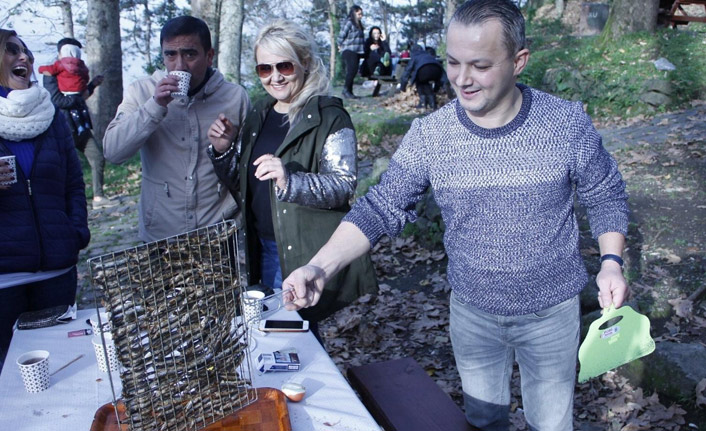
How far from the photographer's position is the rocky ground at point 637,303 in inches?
141

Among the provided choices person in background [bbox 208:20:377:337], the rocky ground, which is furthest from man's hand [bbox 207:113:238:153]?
the rocky ground

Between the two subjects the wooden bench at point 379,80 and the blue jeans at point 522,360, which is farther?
the wooden bench at point 379,80

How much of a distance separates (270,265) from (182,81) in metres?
1.08

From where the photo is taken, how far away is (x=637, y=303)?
14.4 ft

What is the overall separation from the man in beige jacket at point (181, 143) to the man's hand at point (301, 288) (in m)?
1.45

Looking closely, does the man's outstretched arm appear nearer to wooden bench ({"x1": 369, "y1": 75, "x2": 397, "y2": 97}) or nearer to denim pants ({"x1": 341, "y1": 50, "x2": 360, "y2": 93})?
denim pants ({"x1": 341, "y1": 50, "x2": 360, "y2": 93})

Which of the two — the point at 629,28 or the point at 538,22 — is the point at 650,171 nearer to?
the point at 629,28

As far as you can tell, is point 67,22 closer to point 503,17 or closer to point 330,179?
point 330,179

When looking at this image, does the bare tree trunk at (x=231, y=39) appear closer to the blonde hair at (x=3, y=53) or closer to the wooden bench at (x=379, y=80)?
the wooden bench at (x=379, y=80)

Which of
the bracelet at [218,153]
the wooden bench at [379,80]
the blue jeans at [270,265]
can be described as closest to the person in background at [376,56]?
the wooden bench at [379,80]

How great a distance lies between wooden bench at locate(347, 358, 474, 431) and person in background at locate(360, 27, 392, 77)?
11.9 m

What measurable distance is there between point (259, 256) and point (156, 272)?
1658 millimetres

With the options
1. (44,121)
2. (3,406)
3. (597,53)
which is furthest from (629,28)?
(3,406)

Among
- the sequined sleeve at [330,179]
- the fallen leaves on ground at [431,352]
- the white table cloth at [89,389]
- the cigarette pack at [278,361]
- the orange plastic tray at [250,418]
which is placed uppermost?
the sequined sleeve at [330,179]
